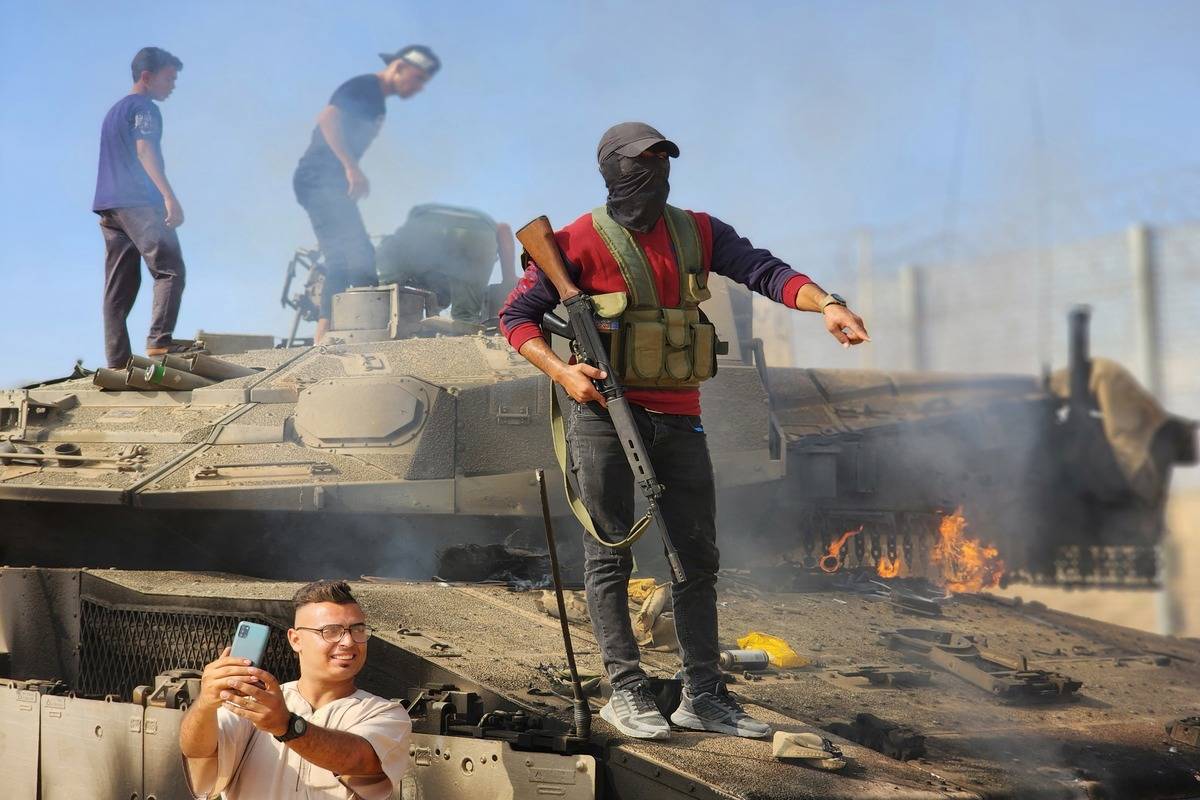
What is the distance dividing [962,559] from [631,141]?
6.23 m

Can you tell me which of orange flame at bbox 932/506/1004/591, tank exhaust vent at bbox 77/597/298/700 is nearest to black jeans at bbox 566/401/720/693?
tank exhaust vent at bbox 77/597/298/700

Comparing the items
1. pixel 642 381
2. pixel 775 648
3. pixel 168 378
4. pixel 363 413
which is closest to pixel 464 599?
pixel 363 413

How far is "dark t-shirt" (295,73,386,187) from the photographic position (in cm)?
923

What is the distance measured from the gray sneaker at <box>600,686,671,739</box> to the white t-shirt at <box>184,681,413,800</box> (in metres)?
0.93

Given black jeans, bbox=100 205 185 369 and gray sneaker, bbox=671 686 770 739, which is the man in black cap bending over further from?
gray sneaker, bbox=671 686 770 739

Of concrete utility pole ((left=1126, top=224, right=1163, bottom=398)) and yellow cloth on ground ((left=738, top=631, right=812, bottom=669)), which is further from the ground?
concrete utility pole ((left=1126, top=224, right=1163, bottom=398))

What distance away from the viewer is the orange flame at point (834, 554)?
9.24m

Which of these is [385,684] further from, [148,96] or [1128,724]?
[148,96]

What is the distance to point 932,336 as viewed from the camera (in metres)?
11.6

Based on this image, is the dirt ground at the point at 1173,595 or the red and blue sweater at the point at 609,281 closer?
the red and blue sweater at the point at 609,281

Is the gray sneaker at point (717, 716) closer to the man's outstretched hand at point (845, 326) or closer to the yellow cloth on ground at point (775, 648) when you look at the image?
the yellow cloth on ground at point (775, 648)

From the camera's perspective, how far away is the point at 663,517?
4.84m

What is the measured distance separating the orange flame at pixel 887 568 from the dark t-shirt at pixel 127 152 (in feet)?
16.1

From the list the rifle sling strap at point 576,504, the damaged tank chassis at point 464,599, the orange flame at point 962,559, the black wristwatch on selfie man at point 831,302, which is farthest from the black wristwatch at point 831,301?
the orange flame at point 962,559
